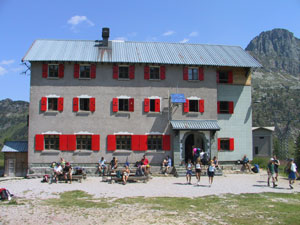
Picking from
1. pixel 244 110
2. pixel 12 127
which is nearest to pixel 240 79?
pixel 244 110

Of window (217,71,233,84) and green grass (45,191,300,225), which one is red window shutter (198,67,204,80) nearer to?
window (217,71,233,84)

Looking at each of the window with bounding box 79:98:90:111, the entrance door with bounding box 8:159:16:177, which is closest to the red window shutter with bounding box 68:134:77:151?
the window with bounding box 79:98:90:111

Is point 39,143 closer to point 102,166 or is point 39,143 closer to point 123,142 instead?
point 102,166

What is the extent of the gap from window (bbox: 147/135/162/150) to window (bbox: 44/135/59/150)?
7.64 metres

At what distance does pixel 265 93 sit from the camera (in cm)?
13638

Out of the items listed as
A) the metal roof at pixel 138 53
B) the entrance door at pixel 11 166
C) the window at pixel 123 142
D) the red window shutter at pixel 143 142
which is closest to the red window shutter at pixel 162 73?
the metal roof at pixel 138 53

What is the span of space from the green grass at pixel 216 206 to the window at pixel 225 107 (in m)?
12.0

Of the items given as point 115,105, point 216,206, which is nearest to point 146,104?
point 115,105

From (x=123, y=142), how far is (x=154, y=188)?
7.50 metres

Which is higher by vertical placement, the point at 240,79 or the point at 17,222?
the point at 240,79

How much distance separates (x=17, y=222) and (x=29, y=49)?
1902 cm

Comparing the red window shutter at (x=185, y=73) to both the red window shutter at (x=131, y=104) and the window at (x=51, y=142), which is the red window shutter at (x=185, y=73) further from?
the window at (x=51, y=142)

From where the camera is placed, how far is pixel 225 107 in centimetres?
2789

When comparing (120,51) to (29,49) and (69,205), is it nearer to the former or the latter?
(29,49)
